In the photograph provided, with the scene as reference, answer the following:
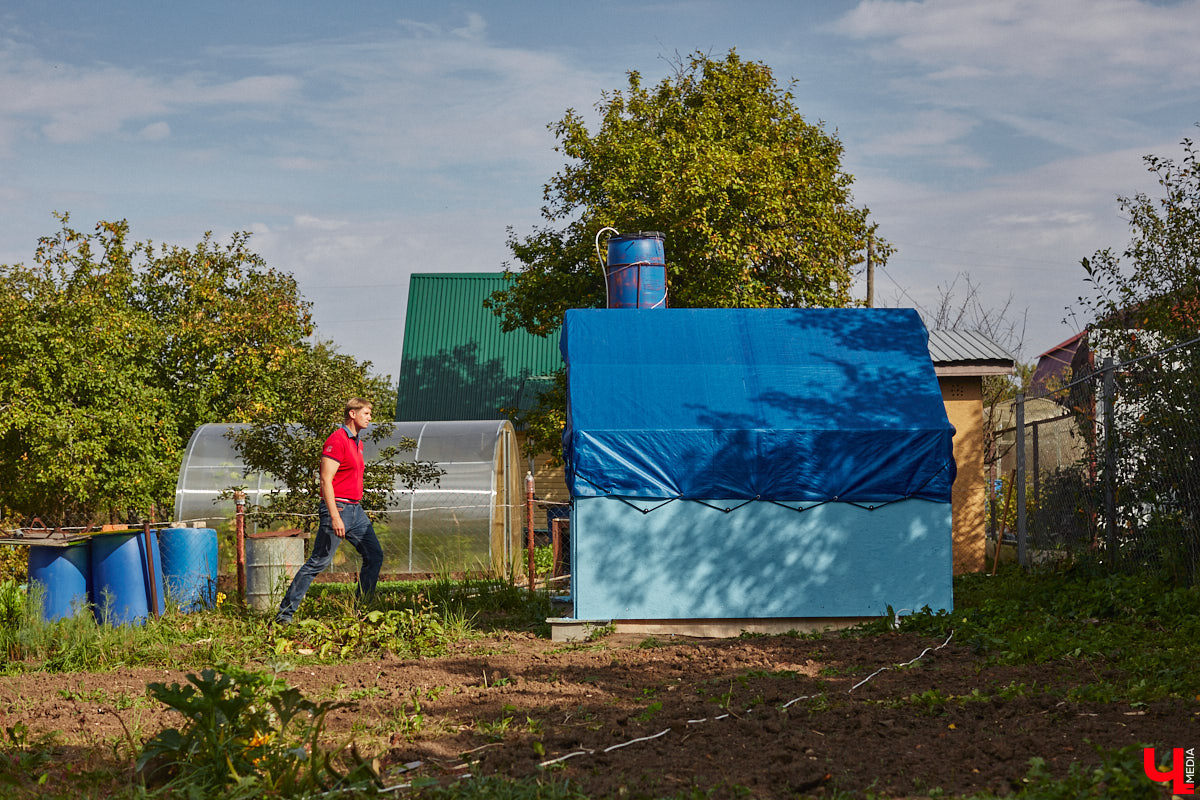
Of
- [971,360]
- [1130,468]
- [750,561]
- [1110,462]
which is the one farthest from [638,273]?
[971,360]

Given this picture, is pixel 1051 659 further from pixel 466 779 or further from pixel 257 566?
pixel 257 566

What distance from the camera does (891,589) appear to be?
900cm

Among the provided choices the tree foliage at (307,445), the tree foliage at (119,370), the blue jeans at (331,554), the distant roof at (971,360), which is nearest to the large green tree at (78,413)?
the tree foliage at (119,370)

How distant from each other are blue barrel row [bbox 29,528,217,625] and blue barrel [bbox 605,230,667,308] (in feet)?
16.7

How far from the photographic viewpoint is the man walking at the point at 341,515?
348 inches

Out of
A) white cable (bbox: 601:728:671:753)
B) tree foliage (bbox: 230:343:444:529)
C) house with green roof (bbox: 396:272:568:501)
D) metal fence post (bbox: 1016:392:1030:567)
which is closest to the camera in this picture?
white cable (bbox: 601:728:671:753)

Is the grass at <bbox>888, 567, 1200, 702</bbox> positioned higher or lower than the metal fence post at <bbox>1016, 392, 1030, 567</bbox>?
lower

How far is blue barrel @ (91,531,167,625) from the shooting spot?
949 centimetres

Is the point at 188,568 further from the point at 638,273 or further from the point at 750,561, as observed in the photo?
the point at 750,561

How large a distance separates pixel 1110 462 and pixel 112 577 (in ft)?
29.8

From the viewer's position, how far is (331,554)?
29.6ft

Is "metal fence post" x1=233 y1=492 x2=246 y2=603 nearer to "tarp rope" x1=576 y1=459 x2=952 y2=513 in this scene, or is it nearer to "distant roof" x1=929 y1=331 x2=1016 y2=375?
"tarp rope" x1=576 y1=459 x2=952 y2=513

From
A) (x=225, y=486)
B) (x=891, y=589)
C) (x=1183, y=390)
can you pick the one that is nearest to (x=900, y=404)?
(x=891, y=589)

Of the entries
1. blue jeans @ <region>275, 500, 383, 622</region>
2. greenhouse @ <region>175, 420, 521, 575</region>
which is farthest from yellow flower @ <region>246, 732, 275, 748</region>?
greenhouse @ <region>175, 420, 521, 575</region>
